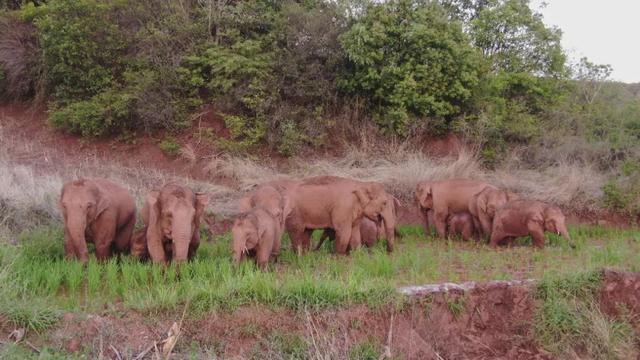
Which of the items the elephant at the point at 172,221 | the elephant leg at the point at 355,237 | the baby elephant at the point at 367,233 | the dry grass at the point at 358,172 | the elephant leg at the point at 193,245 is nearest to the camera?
the elephant at the point at 172,221

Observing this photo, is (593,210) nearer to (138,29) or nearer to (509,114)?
(509,114)

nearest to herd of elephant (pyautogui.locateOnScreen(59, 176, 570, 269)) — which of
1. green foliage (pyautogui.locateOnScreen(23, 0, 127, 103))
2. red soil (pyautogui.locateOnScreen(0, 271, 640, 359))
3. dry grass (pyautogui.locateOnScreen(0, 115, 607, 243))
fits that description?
red soil (pyautogui.locateOnScreen(0, 271, 640, 359))

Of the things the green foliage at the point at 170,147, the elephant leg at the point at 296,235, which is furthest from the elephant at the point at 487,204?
the green foliage at the point at 170,147

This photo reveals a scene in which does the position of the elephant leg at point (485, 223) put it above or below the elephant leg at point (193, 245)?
below

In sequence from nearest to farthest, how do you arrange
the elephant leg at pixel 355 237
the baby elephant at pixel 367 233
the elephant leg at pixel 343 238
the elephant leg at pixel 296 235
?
the elephant leg at pixel 343 238 < the elephant leg at pixel 296 235 < the elephant leg at pixel 355 237 < the baby elephant at pixel 367 233

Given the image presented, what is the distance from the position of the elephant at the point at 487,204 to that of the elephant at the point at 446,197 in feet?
1.03

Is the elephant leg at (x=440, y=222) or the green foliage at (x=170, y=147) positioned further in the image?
the green foliage at (x=170, y=147)

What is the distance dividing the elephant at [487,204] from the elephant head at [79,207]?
7.10 meters

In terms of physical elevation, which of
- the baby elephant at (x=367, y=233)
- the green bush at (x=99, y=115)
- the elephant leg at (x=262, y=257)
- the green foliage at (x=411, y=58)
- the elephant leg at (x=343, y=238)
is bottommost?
the baby elephant at (x=367, y=233)

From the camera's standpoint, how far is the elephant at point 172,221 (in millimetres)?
8406

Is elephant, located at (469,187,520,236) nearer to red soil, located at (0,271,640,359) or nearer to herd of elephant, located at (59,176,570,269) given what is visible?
herd of elephant, located at (59,176,570,269)

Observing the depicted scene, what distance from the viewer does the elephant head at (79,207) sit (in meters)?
8.86

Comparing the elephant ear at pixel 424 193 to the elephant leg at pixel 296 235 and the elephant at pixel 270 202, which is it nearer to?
the elephant leg at pixel 296 235

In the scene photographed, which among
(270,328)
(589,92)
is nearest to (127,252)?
(270,328)
